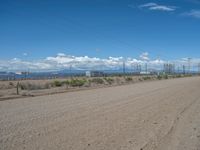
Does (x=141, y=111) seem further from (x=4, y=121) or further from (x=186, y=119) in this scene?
(x=4, y=121)

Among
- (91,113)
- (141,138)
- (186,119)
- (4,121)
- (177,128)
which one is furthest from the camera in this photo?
→ (91,113)

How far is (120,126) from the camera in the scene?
11.8 meters

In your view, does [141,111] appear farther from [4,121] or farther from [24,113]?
[4,121]

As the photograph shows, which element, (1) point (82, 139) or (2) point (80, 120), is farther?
(2) point (80, 120)

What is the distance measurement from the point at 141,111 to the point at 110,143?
23.6 ft

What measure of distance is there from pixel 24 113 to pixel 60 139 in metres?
6.14

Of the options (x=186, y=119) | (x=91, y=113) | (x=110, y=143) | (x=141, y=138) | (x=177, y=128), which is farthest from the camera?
(x=91, y=113)

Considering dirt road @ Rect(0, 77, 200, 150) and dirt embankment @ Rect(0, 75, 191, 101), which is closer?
dirt road @ Rect(0, 77, 200, 150)

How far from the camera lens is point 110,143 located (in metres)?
9.12

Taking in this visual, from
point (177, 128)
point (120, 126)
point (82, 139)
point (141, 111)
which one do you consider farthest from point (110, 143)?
point (141, 111)

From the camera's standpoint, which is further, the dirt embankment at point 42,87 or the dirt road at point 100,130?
the dirt embankment at point 42,87

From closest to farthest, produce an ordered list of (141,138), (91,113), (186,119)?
(141,138) < (186,119) < (91,113)

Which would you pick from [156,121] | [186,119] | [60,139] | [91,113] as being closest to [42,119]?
[91,113]

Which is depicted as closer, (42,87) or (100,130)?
(100,130)
